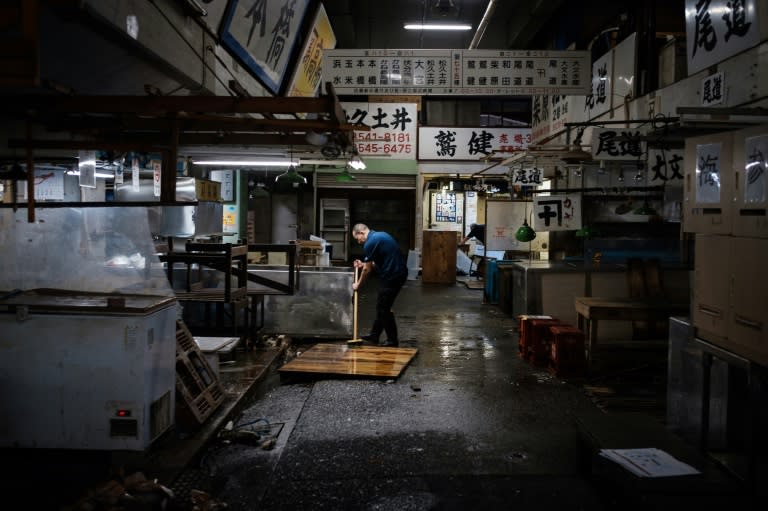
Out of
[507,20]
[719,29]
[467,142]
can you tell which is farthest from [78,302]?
[467,142]

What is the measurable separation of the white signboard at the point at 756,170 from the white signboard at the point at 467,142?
14.9 m

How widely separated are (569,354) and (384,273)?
12.0ft

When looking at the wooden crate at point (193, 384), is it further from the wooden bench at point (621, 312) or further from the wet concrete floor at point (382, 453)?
the wooden bench at point (621, 312)

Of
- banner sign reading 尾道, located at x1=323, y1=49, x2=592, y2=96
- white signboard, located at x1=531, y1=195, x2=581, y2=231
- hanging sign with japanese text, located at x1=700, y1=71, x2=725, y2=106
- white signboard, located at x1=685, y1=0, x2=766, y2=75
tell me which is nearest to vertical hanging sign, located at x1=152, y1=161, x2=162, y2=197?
banner sign reading 尾道, located at x1=323, y1=49, x2=592, y2=96

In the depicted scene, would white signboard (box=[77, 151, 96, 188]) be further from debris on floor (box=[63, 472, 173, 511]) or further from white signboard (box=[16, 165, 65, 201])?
debris on floor (box=[63, 472, 173, 511])

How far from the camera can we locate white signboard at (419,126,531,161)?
1933 cm

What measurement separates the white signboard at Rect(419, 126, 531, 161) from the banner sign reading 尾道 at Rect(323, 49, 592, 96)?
8477mm

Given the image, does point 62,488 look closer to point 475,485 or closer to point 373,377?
point 475,485

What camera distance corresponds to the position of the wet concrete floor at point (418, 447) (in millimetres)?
5102

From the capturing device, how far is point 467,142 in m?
20.0

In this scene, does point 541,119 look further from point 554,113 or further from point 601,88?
point 601,88

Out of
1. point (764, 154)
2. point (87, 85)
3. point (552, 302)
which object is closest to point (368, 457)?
point (764, 154)

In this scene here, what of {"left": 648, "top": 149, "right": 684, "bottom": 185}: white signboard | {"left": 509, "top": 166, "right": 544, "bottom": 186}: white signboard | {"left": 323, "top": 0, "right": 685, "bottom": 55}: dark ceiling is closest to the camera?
{"left": 648, "top": 149, "right": 684, "bottom": 185}: white signboard

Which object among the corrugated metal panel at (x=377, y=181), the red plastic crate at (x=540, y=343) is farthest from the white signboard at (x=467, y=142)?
the red plastic crate at (x=540, y=343)
